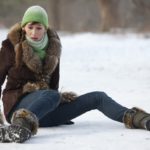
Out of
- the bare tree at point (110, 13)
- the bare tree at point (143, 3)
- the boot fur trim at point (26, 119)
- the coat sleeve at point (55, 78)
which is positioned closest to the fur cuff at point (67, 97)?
the coat sleeve at point (55, 78)

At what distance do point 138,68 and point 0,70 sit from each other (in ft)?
27.1

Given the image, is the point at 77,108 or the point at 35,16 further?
the point at 77,108

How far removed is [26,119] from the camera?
17.1ft

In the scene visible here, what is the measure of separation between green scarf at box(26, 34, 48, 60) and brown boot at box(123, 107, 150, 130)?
900 millimetres

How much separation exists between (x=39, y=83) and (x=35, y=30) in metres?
0.47

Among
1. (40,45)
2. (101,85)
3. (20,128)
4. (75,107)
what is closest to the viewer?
(20,128)

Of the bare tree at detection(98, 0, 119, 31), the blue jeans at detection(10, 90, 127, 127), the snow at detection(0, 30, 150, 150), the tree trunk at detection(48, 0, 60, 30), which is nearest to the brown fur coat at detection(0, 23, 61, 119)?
the blue jeans at detection(10, 90, 127, 127)

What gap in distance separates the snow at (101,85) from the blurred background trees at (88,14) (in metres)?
8.01

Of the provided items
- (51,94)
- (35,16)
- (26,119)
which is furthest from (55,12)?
(26,119)

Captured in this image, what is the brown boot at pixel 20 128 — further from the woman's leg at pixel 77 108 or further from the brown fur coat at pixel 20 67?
the woman's leg at pixel 77 108

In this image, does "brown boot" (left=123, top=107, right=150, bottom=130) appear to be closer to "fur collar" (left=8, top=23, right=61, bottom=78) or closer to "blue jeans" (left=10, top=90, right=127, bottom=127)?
"blue jeans" (left=10, top=90, right=127, bottom=127)

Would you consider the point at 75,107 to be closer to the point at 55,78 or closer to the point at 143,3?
the point at 55,78

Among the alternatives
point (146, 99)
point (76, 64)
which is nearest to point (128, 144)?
point (146, 99)

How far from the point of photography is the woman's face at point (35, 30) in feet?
18.7
